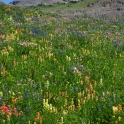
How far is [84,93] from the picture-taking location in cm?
752

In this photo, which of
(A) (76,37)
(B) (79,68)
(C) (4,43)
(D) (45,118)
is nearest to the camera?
(D) (45,118)

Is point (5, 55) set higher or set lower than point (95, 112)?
higher

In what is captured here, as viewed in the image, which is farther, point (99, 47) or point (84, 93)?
point (99, 47)

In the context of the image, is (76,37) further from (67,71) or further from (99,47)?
(67,71)

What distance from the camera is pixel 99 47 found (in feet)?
39.9

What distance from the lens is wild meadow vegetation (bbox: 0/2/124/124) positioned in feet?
20.0

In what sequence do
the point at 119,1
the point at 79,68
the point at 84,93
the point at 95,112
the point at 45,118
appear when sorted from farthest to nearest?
the point at 119,1 → the point at 79,68 → the point at 84,93 → the point at 95,112 → the point at 45,118

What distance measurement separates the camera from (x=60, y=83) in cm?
810

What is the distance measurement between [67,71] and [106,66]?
1.34 m

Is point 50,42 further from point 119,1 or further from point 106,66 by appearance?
point 119,1

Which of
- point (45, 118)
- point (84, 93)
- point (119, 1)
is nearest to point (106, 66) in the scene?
point (84, 93)

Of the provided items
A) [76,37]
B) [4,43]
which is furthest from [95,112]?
[76,37]

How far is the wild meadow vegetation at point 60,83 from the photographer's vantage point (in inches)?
240

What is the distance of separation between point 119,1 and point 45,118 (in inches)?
2614
